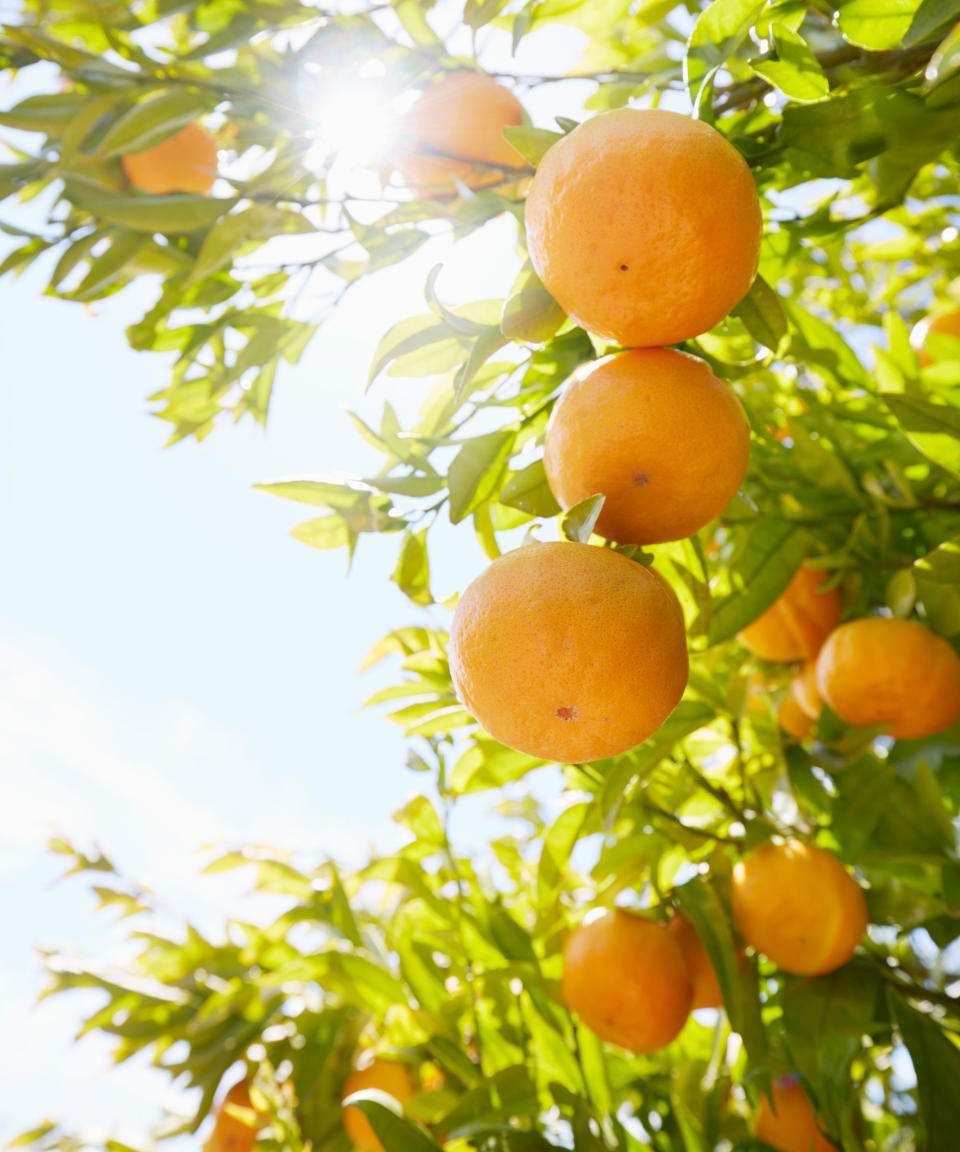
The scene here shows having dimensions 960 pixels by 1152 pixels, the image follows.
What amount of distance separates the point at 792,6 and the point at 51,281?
2.91 ft

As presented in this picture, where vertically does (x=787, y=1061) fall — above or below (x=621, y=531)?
below

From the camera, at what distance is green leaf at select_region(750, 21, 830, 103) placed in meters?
0.69

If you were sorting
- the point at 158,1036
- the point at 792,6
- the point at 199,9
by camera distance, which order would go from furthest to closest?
the point at 158,1036 < the point at 199,9 < the point at 792,6

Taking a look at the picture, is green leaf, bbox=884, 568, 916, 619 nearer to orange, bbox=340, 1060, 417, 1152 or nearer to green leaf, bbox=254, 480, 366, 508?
green leaf, bbox=254, 480, 366, 508

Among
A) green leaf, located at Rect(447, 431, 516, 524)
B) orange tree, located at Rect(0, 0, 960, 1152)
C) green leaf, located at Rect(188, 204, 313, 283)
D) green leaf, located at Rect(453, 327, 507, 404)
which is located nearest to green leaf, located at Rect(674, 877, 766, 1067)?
orange tree, located at Rect(0, 0, 960, 1152)

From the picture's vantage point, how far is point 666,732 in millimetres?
938

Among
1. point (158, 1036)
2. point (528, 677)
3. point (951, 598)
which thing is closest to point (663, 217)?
point (528, 677)

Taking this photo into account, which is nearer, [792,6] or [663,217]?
[663,217]

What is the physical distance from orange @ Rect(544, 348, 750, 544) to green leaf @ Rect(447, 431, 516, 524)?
10cm

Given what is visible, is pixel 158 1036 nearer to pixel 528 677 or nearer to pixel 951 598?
pixel 528 677

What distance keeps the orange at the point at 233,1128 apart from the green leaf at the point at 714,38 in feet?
4.88

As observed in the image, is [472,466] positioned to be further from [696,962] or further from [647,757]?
[696,962]

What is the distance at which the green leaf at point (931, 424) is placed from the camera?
0.95 m

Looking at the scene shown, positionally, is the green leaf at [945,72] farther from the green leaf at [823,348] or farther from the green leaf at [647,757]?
the green leaf at [647,757]
